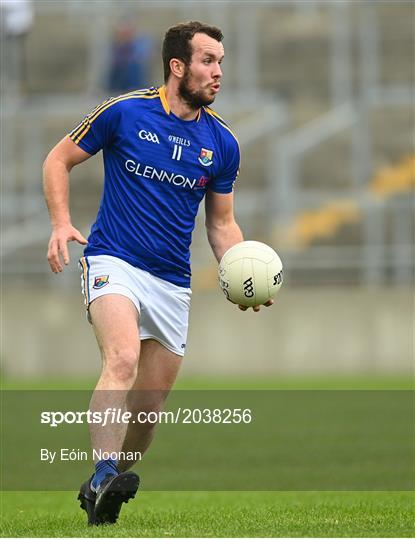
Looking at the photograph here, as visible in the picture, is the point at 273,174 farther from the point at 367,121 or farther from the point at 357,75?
the point at 357,75

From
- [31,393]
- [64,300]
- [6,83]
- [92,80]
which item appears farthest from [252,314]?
[92,80]

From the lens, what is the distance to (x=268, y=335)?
2033 centimetres

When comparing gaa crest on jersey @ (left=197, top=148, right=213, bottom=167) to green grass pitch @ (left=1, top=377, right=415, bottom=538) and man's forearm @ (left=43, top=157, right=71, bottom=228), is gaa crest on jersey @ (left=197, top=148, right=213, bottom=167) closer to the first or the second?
man's forearm @ (left=43, top=157, right=71, bottom=228)

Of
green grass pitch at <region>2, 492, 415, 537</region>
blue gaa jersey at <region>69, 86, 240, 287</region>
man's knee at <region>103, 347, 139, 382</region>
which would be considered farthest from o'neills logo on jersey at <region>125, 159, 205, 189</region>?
green grass pitch at <region>2, 492, 415, 537</region>

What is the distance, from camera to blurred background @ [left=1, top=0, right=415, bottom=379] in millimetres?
20391

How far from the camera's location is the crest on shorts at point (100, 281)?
6.97m

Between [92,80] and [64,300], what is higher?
[92,80]

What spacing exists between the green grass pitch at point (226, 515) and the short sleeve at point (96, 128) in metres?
2.05

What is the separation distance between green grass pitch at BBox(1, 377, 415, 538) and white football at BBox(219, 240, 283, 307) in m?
1.23

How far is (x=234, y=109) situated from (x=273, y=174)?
180cm

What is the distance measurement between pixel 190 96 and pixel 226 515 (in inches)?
93.1

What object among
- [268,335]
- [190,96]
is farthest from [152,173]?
[268,335]

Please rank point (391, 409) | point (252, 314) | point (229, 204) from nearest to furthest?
1. point (229, 204)
2. point (391, 409)
3. point (252, 314)

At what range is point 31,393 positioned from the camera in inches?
674
